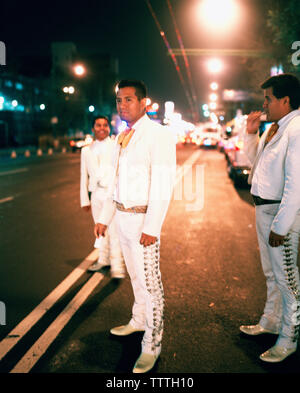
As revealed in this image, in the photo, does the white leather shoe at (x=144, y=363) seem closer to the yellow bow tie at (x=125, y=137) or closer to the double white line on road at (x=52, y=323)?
the double white line on road at (x=52, y=323)

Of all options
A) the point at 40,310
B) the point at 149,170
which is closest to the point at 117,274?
the point at 40,310

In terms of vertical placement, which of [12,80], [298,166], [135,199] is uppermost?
[12,80]

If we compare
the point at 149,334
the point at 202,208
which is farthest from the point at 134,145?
the point at 202,208

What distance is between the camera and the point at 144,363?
122 inches

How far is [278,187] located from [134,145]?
125 centimetres

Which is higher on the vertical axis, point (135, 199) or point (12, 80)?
point (12, 80)

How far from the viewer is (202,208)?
10367 millimetres

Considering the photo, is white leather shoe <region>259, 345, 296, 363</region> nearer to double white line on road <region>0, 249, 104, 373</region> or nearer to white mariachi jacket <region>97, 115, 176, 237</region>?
white mariachi jacket <region>97, 115, 176, 237</region>

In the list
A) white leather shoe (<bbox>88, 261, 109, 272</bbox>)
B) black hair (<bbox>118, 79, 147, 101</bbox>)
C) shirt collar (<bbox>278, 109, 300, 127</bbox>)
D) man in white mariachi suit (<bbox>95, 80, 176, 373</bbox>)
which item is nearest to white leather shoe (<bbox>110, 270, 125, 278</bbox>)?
white leather shoe (<bbox>88, 261, 109, 272</bbox>)

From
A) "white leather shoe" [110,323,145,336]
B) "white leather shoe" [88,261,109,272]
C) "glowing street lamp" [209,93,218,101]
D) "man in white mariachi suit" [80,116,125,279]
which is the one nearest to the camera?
"white leather shoe" [110,323,145,336]

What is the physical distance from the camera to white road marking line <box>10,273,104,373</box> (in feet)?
10.4

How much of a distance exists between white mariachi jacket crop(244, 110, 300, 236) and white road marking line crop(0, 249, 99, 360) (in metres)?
2.55

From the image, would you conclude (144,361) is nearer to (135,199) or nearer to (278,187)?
(135,199)

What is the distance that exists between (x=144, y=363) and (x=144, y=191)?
140cm
